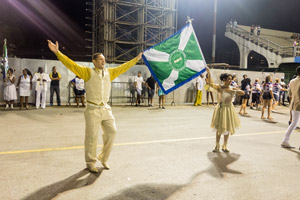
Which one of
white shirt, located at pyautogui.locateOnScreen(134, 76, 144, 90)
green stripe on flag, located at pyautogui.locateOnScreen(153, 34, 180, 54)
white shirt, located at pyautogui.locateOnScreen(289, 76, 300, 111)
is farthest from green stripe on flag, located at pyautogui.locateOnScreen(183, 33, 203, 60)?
white shirt, located at pyautogui.locateOnScreen(134, 76, 144, 90)

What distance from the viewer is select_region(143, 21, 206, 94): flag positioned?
583 cm

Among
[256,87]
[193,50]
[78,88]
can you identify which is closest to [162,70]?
[193,50]

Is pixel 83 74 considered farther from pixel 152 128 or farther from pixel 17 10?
pixel 17 10

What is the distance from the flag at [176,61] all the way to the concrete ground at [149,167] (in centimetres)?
163

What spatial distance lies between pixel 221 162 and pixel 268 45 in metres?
28.1

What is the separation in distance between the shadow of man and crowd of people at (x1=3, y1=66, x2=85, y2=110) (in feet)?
31.5

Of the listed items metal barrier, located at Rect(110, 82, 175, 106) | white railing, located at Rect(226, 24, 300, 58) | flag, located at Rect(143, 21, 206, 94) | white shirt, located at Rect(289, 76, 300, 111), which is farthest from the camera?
white railing, located at Rect(226, 24, 300, 58)

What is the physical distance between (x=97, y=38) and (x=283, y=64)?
21441mm

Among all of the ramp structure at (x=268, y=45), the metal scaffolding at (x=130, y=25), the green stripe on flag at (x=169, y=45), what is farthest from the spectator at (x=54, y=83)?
the ramp structure at (x=268, y=45)

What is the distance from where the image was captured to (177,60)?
595 centimetres

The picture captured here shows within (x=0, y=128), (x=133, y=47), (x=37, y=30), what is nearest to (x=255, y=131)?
(x=0, y=128)

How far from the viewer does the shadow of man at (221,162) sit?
4553 millimetres

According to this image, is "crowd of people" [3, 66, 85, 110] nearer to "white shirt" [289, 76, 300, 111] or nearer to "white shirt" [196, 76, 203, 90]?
"white shirt" [196, 76, 203, 90]

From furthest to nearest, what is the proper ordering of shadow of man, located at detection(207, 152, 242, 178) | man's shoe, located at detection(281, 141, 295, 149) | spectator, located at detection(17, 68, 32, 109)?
1. spectator, located at detection(17, 68, 32, 109)
2. man's shoe, located at detection(281, 141, 295, 149)
3. shadow of man, located at detection(207, 152, 242, 178)
